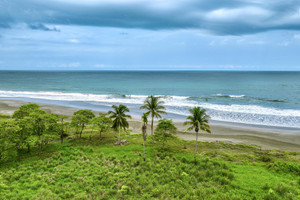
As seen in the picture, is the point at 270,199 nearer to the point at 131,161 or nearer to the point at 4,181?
the point at 131,161

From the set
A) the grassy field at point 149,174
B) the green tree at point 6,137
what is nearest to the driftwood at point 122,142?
the grassy field at point 149,174

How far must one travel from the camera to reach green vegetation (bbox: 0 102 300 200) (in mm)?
21750

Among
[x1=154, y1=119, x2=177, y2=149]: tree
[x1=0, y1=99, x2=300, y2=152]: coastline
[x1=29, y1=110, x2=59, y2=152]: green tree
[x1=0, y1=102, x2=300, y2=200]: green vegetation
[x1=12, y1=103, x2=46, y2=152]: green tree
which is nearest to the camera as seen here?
[x1=0, y1=102, x2=300, y2=200]: green vegetation

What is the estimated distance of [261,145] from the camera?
38.0 metres

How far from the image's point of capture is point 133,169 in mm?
27188

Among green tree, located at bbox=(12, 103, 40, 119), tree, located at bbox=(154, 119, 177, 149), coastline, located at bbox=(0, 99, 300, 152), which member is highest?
green tree, located at bbox=(12, 103, 40, 119)

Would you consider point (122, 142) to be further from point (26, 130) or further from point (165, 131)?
point (26, 130)

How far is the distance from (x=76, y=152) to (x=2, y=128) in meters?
11.4

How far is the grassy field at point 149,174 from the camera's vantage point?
850 inches

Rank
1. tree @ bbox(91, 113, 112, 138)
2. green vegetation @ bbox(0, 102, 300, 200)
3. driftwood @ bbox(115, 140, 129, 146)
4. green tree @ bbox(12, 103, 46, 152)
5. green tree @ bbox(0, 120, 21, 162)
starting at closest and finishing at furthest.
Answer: green vegetation @ bbox(0, 102, 300, 200), green tree @ bbox(0, 120, 21, 162), green tree @ bbox(12, 103, 46, 152), tree @ bbox(91, 113, 112, 138), driftwood @ bbox(115, 140, 129, 146)

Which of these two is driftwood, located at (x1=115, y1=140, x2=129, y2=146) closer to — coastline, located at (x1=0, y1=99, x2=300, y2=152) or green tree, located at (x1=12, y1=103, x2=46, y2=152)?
coastline, located at (x1=0, y1=99, x2=300, y2=152)

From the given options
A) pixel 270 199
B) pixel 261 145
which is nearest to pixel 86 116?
pixel 270 199

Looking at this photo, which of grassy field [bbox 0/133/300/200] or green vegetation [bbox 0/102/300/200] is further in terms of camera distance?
green vegetation [bbox 0/102/300/200]


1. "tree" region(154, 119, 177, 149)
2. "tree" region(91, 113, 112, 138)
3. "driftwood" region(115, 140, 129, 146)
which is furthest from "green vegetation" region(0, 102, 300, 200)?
"tree" region(91, 113, 112, 138)
